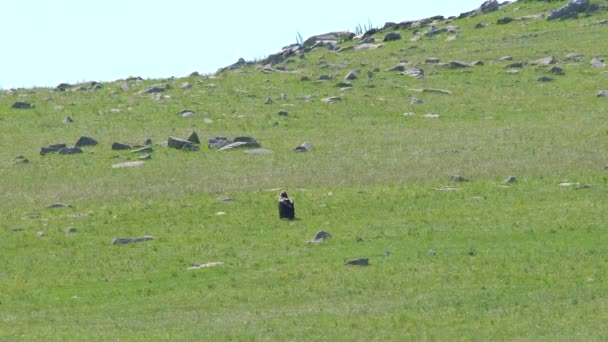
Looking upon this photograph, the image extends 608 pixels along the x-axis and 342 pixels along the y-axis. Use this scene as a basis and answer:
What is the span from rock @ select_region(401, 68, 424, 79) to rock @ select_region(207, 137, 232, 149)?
17964mm

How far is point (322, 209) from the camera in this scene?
34.5m

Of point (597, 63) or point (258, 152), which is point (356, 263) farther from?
point (597, 63)

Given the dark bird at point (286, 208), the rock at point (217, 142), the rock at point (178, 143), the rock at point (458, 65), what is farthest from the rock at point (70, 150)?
the rock at point (458, 65)

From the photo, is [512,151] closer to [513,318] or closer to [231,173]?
[231,173]

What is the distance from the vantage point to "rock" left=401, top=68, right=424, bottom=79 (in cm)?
6346

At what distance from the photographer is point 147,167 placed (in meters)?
43.7

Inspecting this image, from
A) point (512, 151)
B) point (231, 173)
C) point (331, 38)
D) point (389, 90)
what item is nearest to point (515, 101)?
point (389, 90)

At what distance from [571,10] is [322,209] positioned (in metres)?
48.8

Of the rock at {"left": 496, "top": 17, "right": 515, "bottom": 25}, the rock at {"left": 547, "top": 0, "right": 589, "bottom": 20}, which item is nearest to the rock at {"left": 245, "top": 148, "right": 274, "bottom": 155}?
the rock at {"left": 547, "top": 0, "right": 589, "bottom": 20}

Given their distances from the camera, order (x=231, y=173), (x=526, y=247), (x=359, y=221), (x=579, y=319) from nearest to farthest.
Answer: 1. (x=579, y=319)
2. (x=526, y=247)
3. (x=359, y=221)
4. (x=231, y=173)

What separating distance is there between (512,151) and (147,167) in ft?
42.3

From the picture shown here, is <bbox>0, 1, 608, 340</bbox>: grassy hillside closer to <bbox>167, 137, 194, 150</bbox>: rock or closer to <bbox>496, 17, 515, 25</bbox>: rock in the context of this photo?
<bbox>167, 137, 194, 150</bbox>: rock

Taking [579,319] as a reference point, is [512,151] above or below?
below

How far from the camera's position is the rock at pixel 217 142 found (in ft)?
156
